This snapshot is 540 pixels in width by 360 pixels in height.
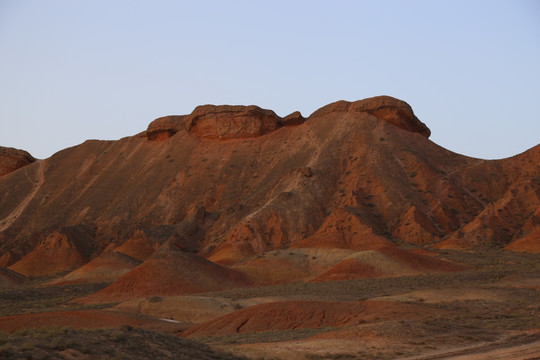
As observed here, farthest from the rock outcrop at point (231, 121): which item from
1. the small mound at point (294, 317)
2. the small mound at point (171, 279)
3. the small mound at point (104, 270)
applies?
the small mound at point (294, 317)

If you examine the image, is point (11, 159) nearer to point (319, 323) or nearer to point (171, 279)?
point (171, 279)

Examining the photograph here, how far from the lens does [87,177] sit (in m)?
87.7

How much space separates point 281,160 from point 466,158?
66.9 feet

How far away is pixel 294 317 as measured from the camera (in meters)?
26.6

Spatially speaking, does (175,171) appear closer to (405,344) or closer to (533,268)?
(533,268)

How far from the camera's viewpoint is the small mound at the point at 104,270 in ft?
186

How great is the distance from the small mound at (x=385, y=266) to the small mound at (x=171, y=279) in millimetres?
6996

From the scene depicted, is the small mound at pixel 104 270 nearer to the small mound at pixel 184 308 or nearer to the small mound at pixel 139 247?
the small mound at pixel 139 247

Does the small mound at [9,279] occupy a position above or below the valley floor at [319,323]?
above

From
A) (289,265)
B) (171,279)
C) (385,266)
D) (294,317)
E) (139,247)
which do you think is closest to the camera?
(294,317)

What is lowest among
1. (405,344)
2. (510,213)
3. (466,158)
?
(405,344)

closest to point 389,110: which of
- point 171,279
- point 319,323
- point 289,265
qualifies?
point 289,265

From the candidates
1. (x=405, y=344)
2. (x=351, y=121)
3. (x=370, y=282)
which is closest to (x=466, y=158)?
(x=351, y=121)

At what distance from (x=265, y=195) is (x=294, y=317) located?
44.1m
